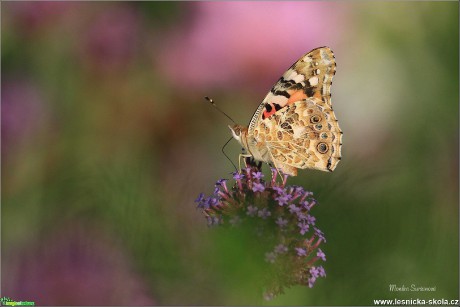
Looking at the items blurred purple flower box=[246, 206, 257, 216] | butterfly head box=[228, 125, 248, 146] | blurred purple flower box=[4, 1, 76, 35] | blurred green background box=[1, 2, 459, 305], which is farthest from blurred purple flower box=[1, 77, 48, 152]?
blurred purple flower box=[246, 206, 257, 216]

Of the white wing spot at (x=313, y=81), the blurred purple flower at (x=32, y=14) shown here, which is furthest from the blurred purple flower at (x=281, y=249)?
the blurred purple flower at (x=32, y=14)

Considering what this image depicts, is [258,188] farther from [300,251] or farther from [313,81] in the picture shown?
[313,81]

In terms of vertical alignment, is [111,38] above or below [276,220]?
above

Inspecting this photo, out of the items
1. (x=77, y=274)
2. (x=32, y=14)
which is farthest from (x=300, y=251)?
(x=32, y=14)

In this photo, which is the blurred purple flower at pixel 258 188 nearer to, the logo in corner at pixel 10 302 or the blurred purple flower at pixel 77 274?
the blurred purple flower at pixel 77 274

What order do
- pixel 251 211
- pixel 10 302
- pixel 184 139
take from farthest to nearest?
1. pixel 184 139
2. pixel 10 302
3. pixel 251 211

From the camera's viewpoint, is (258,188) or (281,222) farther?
(258,188)

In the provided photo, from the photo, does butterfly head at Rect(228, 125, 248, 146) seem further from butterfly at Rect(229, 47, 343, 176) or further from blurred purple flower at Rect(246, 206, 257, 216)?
blurred purple flower at Rect(246, 206, 257, 216)
